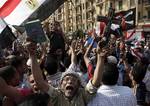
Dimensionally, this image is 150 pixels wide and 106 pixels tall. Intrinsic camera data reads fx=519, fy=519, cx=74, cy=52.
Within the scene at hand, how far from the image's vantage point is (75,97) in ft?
15.0

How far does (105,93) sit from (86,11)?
72639 mm

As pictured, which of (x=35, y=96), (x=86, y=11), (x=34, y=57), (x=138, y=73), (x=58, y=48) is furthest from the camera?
(x=86, y=11)

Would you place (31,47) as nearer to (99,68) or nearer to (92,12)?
(99,68)

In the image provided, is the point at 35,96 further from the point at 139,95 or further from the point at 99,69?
the point at 139,95

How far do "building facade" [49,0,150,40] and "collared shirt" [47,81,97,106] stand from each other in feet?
150

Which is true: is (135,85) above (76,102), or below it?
below

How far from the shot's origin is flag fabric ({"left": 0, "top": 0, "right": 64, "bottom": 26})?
6.91 m

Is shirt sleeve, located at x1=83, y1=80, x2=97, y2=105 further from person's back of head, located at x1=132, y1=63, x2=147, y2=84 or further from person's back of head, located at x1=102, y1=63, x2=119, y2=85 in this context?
person's back of head, located at x1=132, y1=63, x2=147, y2=84

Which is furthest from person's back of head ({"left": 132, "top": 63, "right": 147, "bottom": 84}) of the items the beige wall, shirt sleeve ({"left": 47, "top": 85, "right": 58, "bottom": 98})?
the beige wall

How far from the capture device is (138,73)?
7102mm

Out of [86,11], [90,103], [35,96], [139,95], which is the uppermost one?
[35,96]

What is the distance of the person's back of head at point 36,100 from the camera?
4023mm

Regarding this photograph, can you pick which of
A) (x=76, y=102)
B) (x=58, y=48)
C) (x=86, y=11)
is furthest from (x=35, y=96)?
(x=86, y=11)

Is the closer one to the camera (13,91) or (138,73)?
(13,91)
